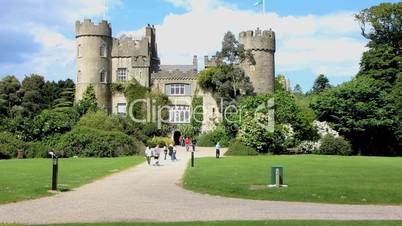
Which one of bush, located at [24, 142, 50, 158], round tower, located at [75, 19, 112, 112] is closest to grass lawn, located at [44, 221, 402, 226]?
bush, located at [24, 142, 50, 158]

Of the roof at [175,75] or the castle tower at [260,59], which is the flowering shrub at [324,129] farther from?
the roof at [175,75]

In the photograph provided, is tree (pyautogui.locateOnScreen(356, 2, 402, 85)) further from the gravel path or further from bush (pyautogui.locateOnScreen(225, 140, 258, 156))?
the gravel path

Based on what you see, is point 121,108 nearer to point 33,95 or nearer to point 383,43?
point 33,95

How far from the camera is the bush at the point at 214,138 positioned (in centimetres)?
5702

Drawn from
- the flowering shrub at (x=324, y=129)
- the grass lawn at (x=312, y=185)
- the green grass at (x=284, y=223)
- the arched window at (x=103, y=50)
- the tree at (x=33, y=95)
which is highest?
the arched window at (x=103, y=50)

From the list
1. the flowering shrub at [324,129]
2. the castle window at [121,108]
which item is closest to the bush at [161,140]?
the castle window at [121,108]

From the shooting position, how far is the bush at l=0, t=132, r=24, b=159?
4497cm

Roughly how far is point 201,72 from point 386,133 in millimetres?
21273

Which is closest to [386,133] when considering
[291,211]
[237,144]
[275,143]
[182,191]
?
[275,143]

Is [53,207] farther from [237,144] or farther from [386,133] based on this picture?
[386,133]

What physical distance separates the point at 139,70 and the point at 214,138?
43.4 ft

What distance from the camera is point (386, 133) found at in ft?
173

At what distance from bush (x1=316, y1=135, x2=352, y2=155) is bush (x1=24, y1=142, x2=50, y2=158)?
78.6 ft

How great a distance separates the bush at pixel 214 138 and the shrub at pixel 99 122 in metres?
9.44
